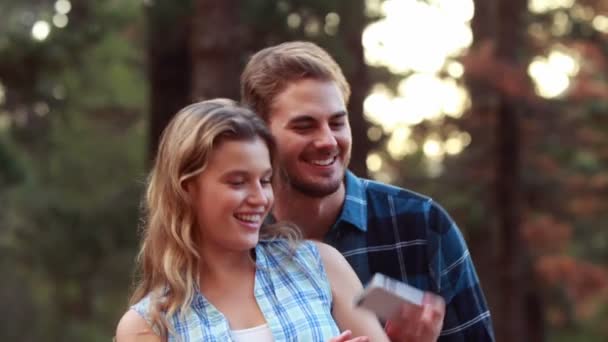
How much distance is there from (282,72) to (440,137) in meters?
14.3

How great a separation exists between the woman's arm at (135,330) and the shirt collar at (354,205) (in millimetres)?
854

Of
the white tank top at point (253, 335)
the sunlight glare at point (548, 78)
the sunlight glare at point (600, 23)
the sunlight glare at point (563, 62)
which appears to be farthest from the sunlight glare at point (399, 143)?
the white tank top at point (253, 335)

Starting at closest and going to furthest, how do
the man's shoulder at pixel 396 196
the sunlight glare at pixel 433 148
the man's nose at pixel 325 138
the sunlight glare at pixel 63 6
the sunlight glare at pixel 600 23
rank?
the man's nose at pixel 325 138, the man's shoulder at pixel 396 196, the sunlight glare at pixel 63 6, the sunlight glare at pixel 600 23, the sunlight glare at pixel 433 148

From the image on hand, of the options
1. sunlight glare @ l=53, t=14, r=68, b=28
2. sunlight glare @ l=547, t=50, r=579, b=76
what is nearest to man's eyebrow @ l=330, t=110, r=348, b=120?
sunlight glare @ l=53, t=14, r=68, b=28

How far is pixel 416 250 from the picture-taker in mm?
3764

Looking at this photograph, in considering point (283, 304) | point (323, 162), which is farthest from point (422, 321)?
point (323, 162)

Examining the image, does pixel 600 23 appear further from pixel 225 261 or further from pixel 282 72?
pixel 225 261

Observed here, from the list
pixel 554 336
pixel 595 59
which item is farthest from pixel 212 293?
pixel 554 336

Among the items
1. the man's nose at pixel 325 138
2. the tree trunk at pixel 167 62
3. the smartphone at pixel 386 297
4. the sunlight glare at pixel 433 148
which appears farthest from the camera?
the sunlight glare at pixel 433 148

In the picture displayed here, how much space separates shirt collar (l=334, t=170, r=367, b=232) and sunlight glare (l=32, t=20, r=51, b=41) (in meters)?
8.79

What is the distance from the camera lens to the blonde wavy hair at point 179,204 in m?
3.13

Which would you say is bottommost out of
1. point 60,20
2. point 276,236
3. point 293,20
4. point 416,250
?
point 416,250

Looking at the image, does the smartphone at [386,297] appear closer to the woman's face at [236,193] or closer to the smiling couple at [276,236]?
the smiling couple at [276,236]

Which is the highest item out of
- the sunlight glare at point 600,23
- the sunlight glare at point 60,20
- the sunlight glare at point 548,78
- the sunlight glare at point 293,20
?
the sunlight glare at point 60,20
